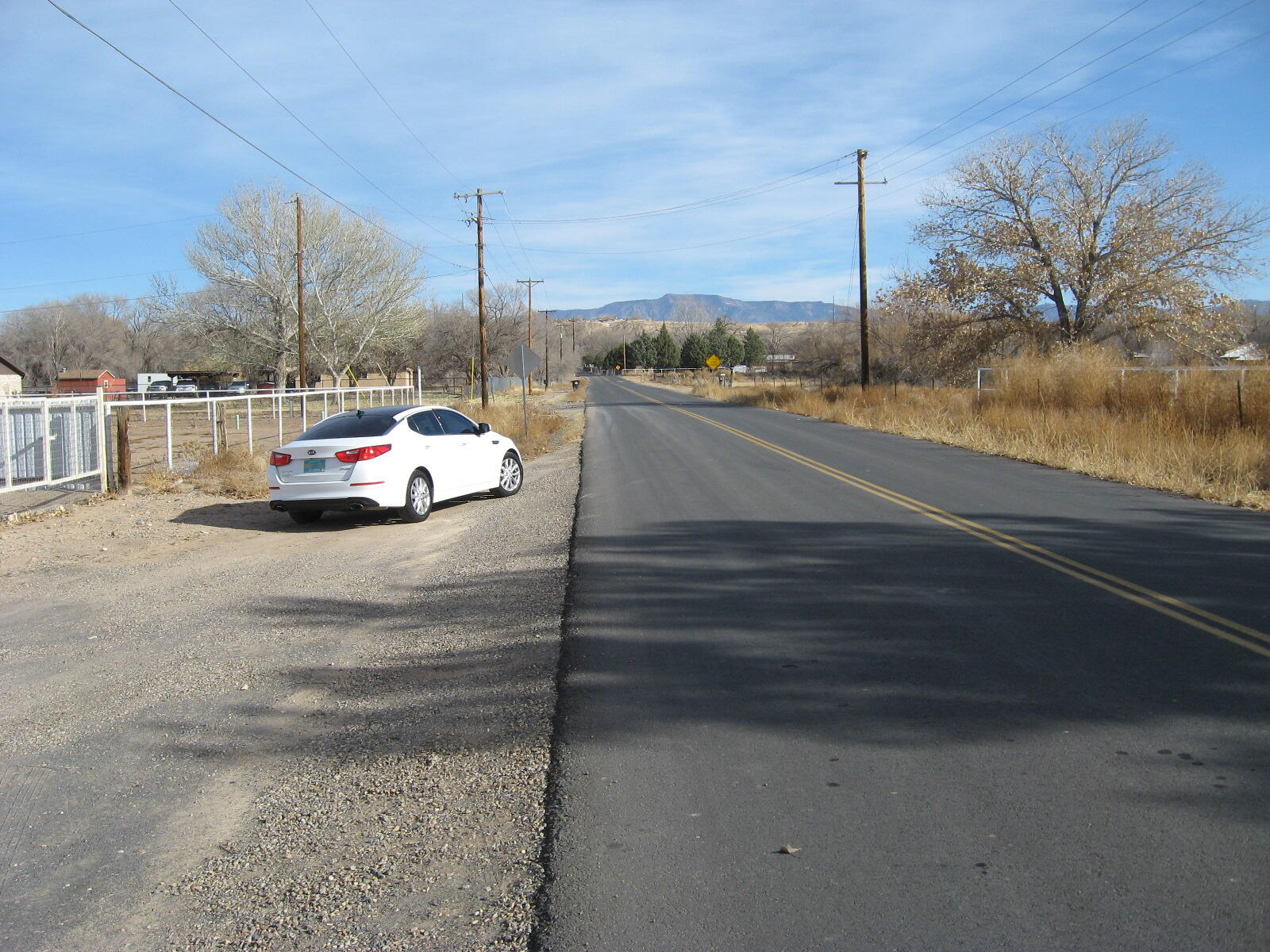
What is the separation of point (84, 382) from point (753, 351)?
93.9 meters

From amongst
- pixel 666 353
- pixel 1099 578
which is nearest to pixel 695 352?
pixel 666 353

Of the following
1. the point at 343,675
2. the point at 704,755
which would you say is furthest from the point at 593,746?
the point at 343,675

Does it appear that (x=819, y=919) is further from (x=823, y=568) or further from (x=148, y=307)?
(x=148, y=307)

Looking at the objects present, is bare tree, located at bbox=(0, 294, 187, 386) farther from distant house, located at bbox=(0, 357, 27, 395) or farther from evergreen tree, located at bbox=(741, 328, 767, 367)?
evergreen tree, located at bbox=(741, 328, 767, 367)

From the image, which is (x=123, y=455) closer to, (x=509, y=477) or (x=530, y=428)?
(x=509, y=477)

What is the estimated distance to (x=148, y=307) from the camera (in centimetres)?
5509

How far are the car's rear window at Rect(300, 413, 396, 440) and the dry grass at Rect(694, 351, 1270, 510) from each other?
10.7 metres

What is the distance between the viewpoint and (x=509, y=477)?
51.5 ft

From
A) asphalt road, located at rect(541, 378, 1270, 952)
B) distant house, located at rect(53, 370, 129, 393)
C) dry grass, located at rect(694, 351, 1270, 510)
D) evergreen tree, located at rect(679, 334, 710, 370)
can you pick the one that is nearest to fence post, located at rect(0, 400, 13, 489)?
asphalt road, located at rect(541, 378, 1270, 952)

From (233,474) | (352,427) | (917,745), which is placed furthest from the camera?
(233,474)

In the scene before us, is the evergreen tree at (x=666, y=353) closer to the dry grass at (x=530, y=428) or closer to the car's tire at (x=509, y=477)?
the dry grass at (x=530, y=428)

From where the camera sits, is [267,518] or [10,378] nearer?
[267,518]

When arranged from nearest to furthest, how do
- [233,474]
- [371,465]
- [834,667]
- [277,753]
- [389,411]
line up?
[277,753] < [834,667] < [371,465] < [389,411] < [233,474]

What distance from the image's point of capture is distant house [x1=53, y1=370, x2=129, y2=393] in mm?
67125
